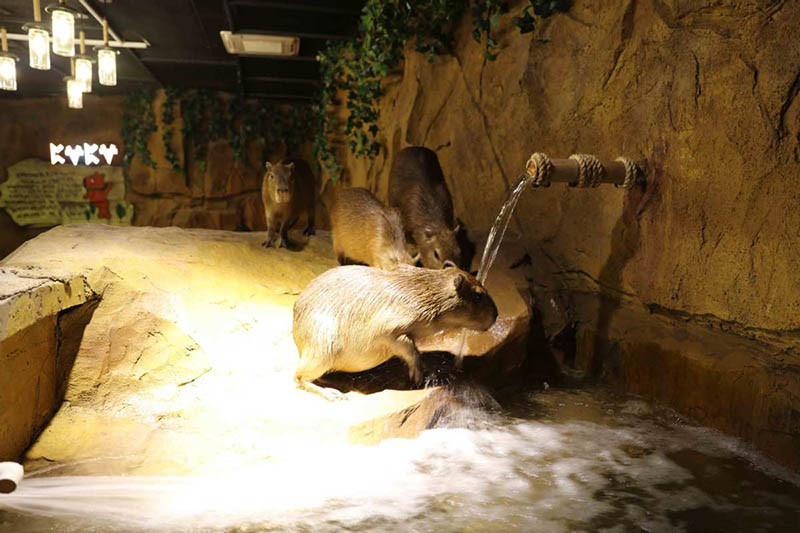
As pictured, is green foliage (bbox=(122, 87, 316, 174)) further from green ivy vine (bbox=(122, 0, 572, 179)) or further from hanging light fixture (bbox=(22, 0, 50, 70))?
hanging light fixture (bbox=(22, 0, 50, 70))

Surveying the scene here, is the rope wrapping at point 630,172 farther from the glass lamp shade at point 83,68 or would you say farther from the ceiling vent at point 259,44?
the glass lamp shade at point 83,68

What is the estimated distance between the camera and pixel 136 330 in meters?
3.30

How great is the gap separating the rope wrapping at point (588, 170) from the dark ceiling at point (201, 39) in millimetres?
3906

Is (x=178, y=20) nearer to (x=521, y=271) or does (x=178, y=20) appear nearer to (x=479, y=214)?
(x=479, y=214)

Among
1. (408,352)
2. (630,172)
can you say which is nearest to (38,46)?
(408,352)

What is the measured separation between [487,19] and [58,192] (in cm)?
838

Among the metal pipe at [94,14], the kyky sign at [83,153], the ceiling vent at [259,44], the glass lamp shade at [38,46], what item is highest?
the metal pipe at [94,14]

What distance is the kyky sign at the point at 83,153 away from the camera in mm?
9906

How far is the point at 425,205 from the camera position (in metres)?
4.74

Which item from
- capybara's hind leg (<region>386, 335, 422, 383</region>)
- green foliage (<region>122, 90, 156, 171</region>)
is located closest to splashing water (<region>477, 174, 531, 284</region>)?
capybara's hind leg (<region>386, 335, 422, 383</region>)

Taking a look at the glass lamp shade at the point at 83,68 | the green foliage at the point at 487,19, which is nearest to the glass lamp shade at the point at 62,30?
the glass lamp shade at the point at 83,68

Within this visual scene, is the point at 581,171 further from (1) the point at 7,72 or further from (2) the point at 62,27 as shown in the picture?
(1) the point at 7,72

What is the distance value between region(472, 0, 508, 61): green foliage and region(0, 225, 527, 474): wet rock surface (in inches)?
92.9

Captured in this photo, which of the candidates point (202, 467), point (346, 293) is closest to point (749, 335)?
point (346, 293)
